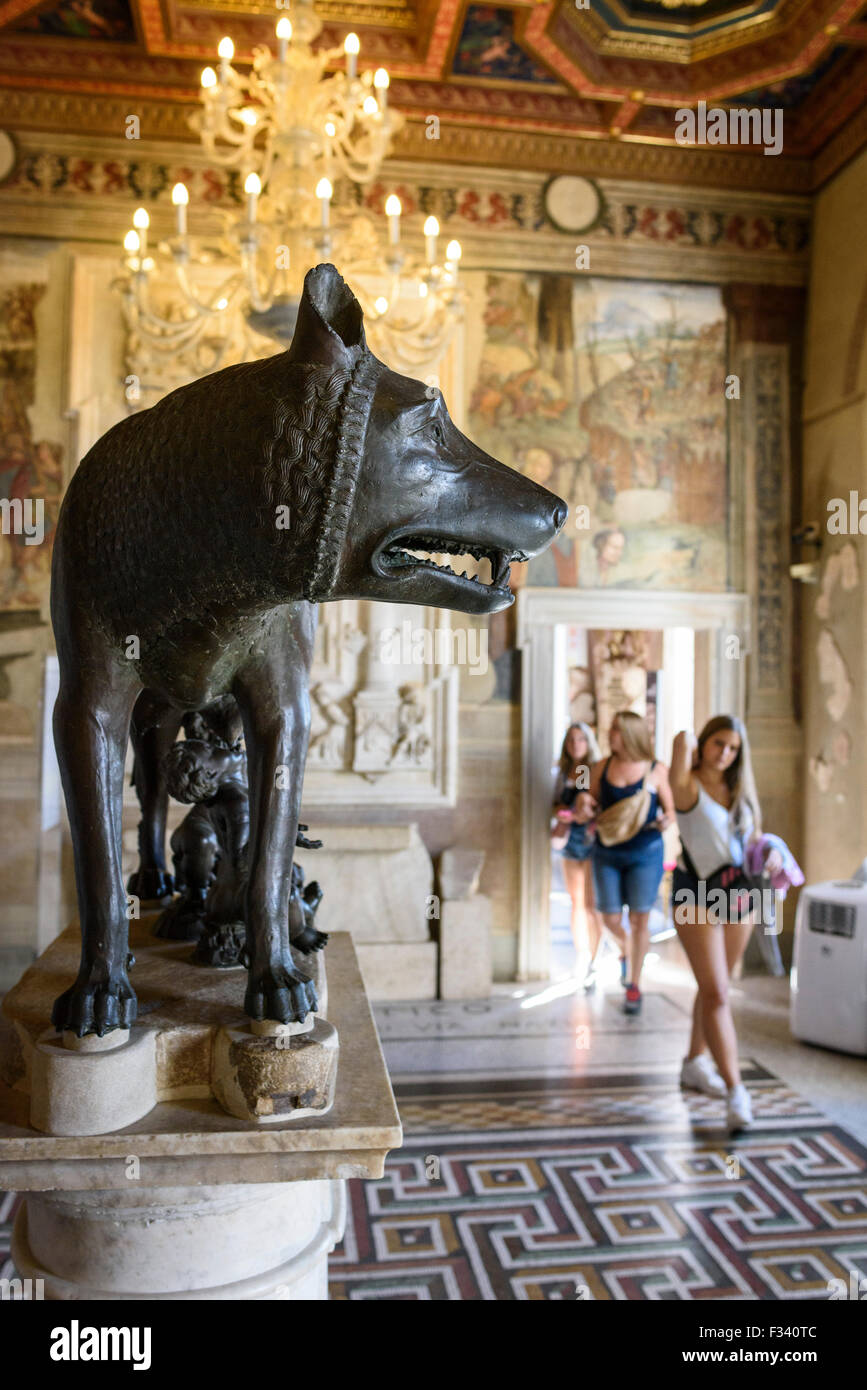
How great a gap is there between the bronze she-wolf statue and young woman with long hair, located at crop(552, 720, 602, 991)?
5777mm

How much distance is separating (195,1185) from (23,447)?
6791 millimetres

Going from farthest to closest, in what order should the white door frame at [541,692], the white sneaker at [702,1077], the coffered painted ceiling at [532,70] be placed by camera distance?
1. the white door frame at [541,692]
2. the coffered painted ceiling at [532,70]
3. the white sneaker at [702,1077]

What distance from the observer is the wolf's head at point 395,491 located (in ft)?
4.62

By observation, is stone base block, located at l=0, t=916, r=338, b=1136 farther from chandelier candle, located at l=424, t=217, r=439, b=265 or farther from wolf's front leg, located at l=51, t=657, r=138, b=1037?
chandelier candle, located at l=424, t=217, r=439, b=265

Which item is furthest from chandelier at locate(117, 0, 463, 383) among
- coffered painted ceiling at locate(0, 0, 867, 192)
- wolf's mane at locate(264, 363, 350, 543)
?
wolf's mane at locate(264, 363, 350, 543)

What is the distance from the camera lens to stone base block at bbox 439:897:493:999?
707 centimetres

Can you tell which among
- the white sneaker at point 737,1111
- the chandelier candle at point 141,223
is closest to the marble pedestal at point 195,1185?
the white sneaker at point 737,1111

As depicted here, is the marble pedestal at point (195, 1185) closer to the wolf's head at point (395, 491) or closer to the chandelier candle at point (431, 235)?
the wolf's head at point (395, 491)

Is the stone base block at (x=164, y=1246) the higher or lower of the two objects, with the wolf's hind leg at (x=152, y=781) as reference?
lower

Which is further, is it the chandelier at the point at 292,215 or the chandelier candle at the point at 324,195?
the chandelier at the point at 292,215

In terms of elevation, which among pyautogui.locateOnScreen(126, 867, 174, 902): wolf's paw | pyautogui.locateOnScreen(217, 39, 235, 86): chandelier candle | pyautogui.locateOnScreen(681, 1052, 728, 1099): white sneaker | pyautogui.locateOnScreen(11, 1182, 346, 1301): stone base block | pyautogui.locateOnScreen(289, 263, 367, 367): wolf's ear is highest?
pyautogui.locateOnScreen(217, 39, 235, 86): chandelier candle

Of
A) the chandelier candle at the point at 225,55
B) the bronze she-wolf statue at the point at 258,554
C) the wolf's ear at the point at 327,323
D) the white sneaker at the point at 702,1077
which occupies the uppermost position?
the chandelier candle at the point at 225,55

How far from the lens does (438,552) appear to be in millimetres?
1500

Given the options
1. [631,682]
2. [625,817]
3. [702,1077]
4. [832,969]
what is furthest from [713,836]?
[631,682]
